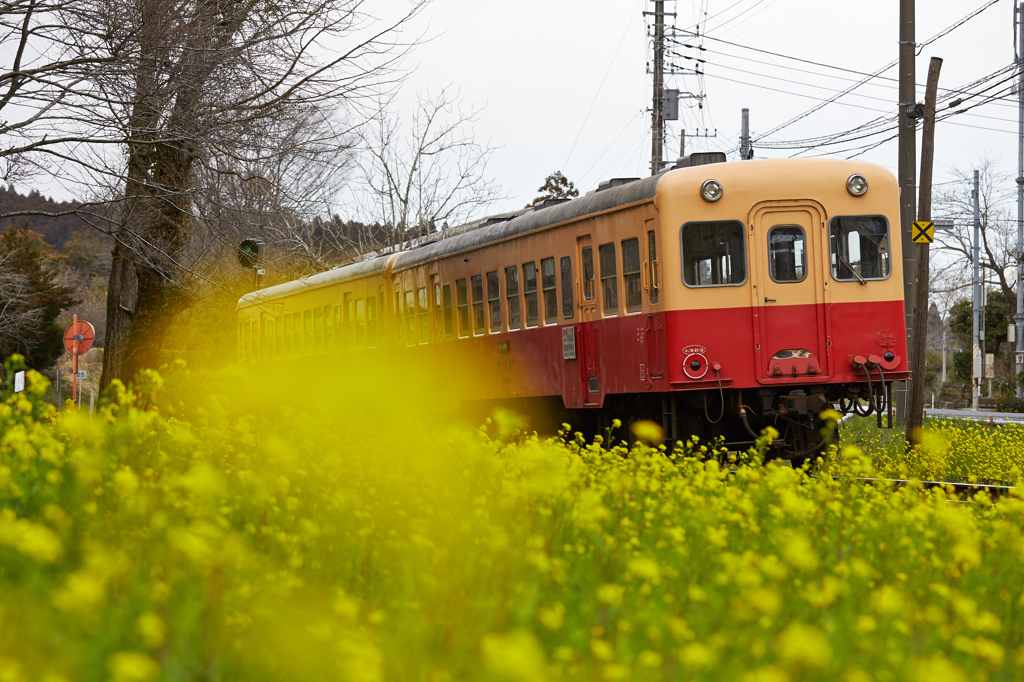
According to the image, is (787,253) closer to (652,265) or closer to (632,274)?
(652,265)

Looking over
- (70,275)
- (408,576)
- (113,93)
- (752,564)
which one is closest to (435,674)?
(408,576)

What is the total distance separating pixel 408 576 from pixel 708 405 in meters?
Result: 7.42

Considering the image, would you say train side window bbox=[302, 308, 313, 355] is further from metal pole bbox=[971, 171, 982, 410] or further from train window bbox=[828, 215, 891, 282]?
metal pole bbox=[971, 171, 982, 410]

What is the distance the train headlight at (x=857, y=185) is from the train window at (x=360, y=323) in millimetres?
9139

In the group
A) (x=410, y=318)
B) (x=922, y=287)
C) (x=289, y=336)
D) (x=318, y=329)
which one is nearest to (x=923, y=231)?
(x=922, y=287)

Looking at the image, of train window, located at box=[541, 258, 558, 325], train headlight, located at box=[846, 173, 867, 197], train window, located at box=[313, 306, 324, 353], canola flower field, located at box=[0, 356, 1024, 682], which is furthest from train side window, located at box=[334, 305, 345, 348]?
canola flower field, located at box=[0, 356, 1024, 682]

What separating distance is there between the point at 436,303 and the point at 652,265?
5577mm

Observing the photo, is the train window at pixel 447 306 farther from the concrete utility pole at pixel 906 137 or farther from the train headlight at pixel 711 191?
the concrete utility pole at pixel 906 137

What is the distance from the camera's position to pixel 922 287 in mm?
13820

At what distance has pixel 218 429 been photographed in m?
7.46

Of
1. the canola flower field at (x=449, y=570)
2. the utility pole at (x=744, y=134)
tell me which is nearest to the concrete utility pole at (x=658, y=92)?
the utility pole at (x=744, y=134)

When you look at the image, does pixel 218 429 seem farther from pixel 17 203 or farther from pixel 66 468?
pixel 17 203

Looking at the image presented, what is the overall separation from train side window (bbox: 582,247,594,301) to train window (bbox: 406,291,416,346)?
512 cm

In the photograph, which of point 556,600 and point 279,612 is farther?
point 556,600
